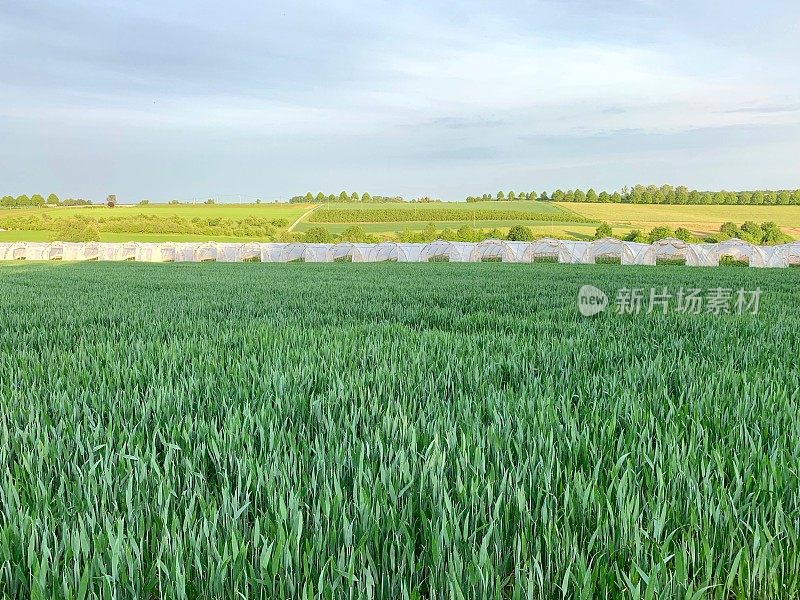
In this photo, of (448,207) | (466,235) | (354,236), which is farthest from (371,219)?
(466,235)

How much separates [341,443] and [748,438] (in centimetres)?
130

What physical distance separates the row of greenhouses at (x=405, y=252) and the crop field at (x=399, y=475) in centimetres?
2614

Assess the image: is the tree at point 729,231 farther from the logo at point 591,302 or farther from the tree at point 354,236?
the logo at point 591,302

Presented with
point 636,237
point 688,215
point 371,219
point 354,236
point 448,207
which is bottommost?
point 636,237

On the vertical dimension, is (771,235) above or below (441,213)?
below

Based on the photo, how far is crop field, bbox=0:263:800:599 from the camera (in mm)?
1132

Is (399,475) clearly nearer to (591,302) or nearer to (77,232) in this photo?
(591,302)

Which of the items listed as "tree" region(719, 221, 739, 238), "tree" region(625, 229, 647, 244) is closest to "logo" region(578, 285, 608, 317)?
"tree" region(625, 229, 647, 244)

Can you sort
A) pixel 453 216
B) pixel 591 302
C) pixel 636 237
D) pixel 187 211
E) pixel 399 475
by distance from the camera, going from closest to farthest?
1. pixel 399 475
2. pixel 591 302
3. pixel 636 237
4. pixel 187 211
5. pixel 453 216

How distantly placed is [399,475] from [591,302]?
6.07 metres

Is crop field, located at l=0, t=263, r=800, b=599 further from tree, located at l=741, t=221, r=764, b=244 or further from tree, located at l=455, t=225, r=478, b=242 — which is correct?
tree, located at l=741, t=221, r=764, b=244

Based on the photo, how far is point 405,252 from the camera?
106ft

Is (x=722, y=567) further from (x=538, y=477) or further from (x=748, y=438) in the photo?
(x=748, y=438)

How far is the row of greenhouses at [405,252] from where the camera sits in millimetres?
27672
